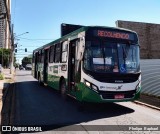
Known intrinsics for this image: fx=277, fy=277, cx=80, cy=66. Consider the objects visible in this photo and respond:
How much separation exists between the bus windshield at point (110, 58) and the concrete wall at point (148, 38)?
17767 mm

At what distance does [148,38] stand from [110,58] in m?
20.0

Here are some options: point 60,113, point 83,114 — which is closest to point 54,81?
point 60,113

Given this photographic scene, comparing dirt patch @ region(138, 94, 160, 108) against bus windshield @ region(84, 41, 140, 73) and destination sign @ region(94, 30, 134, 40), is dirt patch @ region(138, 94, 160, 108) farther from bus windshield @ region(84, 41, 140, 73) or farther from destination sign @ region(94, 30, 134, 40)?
destination sign @ region(94, 30, 134, 40)

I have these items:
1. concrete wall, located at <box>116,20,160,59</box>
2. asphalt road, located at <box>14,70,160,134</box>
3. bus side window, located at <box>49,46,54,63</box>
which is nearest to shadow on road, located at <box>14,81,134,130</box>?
asphalt road, located at <box>14,70,160,134</box>

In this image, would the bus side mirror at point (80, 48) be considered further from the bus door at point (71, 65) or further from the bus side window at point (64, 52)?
the bus side window at point (64, 52)

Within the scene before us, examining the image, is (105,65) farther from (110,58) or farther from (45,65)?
(45,65)

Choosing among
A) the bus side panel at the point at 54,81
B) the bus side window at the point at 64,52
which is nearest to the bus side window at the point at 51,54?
the bus side panel at the point at 54,81

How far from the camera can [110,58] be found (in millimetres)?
9930

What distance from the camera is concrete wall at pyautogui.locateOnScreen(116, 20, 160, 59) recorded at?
28.2 m

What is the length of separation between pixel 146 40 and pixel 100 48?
19.9 meters

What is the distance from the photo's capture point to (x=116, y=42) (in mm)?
10266

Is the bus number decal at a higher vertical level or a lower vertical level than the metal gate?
higher

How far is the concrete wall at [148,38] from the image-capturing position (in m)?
28.2

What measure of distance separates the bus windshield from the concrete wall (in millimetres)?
17767
